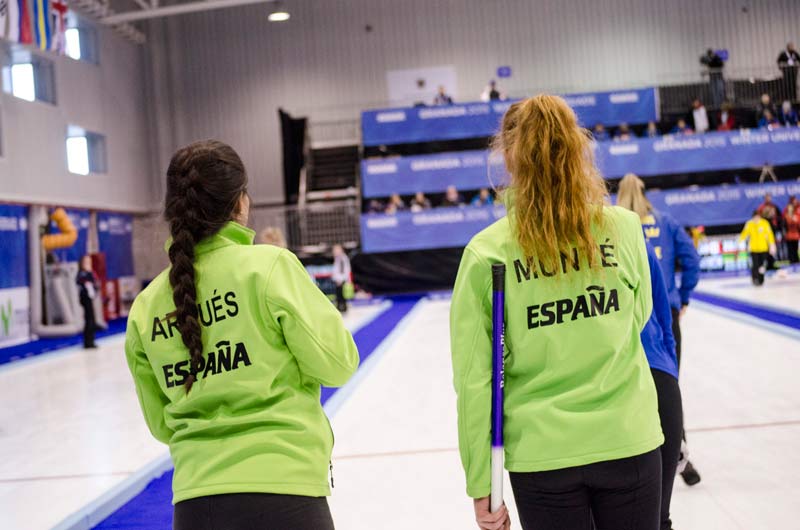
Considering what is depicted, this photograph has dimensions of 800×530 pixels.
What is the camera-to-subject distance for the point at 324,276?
19.0 m

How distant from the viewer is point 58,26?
53.5ft

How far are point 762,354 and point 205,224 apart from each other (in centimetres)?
743

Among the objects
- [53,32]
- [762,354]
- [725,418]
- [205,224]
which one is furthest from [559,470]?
[53,32]

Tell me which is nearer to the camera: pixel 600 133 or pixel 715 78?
pixel 600 133

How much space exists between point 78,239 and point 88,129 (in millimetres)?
3127

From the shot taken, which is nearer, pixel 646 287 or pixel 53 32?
pixel 646 287

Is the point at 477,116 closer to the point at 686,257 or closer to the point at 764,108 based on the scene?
the point at 764,108

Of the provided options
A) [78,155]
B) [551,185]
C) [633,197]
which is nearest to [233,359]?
[551,185]

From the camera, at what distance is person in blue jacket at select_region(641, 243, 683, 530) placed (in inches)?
100

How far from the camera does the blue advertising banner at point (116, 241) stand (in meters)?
20.9

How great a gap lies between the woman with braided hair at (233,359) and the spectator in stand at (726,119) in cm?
2095

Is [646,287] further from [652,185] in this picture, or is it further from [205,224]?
[652,185]

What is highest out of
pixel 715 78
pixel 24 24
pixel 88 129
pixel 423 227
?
pixel 24 24

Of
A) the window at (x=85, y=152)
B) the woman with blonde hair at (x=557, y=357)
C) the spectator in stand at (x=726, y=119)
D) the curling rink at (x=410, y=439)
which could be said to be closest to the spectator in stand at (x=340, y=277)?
the curling rink at (x=410, y=439)
